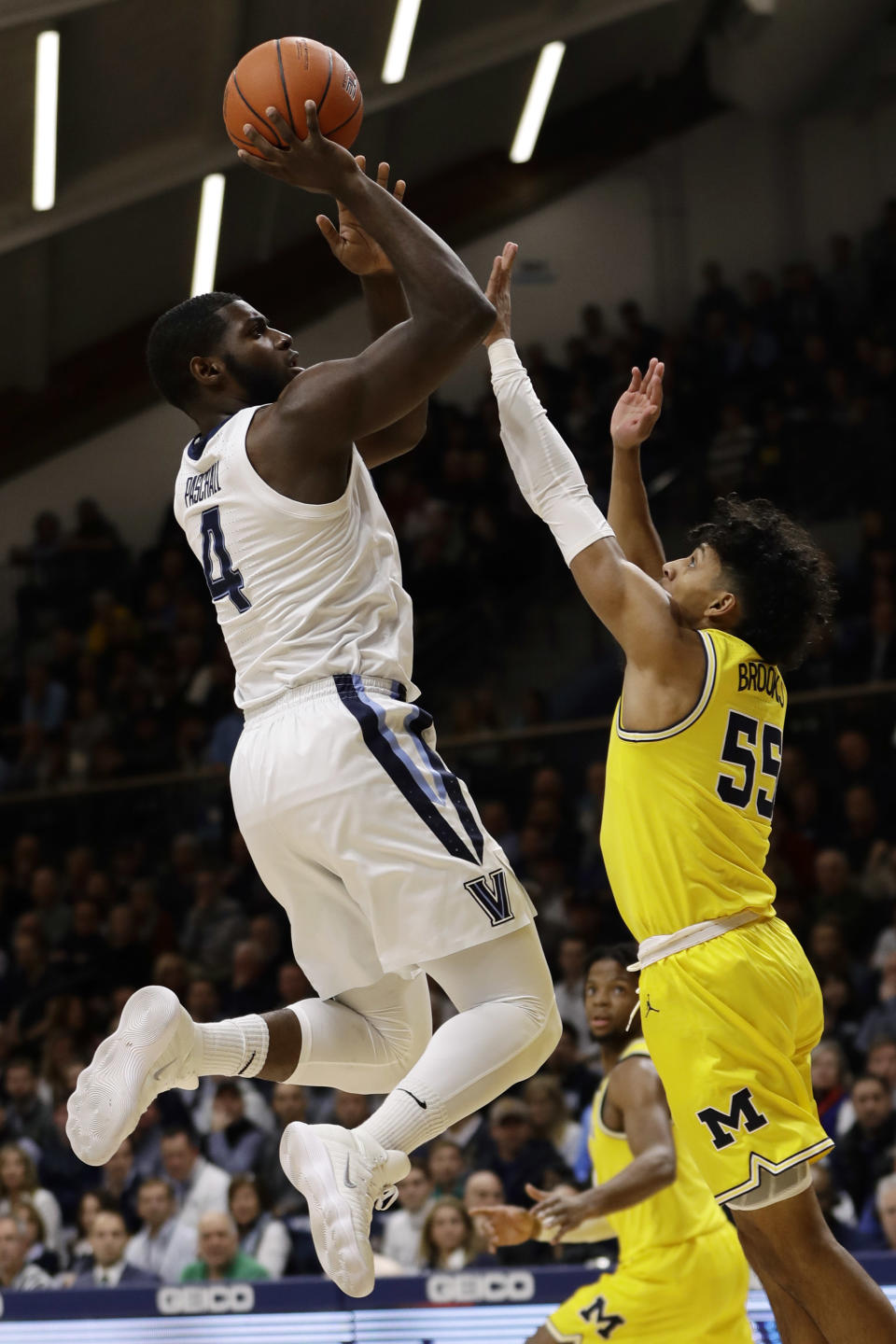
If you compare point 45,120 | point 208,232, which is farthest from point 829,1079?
point 208,232

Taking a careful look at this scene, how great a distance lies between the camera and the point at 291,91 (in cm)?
432

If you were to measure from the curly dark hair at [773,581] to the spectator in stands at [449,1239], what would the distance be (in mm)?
4763

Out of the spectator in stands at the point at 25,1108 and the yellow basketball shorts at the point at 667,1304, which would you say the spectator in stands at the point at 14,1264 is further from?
the yellow basketball shorts at the point at 667,1304

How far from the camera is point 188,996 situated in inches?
464

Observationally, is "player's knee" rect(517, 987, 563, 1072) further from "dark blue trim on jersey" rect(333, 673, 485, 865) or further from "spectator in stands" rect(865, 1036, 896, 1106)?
"spectator in stands" rect(865, 1036, 896, 1106)

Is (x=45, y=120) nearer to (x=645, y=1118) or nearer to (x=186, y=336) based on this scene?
(x=186, y=336)

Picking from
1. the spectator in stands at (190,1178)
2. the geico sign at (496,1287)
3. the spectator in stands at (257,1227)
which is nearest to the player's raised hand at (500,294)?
the geico sign at (496,1287)

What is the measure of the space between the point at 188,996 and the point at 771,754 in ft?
26.5

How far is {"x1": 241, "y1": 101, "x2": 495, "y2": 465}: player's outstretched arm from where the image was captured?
13.2ft

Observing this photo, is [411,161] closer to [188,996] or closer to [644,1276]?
[188,996]

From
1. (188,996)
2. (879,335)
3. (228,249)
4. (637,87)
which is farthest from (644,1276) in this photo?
(637,87)

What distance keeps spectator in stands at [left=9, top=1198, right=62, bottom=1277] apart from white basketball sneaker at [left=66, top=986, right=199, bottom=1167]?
6.16 m

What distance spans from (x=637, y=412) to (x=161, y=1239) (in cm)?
644

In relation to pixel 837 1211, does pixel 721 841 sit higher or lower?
higher
